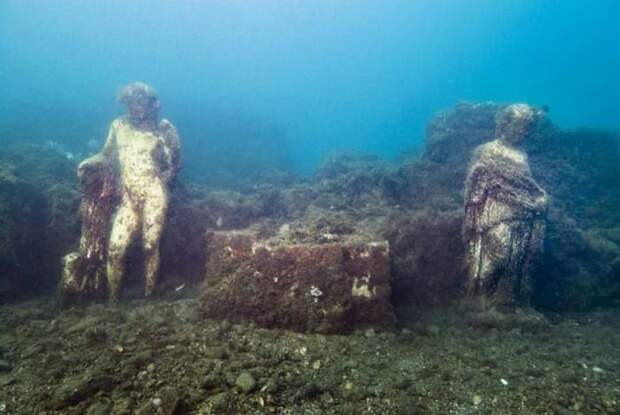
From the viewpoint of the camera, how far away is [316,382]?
4.37 m

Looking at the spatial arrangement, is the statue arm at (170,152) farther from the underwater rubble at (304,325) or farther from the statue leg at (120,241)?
the underwater rubble at (304,325)

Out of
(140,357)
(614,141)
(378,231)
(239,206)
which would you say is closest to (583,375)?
(378,231)

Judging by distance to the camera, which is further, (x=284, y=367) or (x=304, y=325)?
(x=304, y=325)

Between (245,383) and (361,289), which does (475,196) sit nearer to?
(361,289)

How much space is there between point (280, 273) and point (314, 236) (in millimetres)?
976

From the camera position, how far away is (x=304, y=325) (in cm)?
563

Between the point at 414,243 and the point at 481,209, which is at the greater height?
the point at 481,209

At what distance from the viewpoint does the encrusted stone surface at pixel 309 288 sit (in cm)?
570

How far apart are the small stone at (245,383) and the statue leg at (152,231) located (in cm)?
376

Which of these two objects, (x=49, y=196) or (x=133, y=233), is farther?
(x=49, y=196)

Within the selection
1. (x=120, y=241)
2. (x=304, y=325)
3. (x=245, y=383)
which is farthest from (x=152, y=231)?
(x=245, y=383)

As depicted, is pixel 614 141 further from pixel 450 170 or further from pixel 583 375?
pixel 583 375

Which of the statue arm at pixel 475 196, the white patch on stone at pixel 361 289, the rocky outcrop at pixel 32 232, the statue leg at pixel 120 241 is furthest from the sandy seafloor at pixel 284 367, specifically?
the statue arm at pixel 475 196

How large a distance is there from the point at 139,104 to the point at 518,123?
764cm
